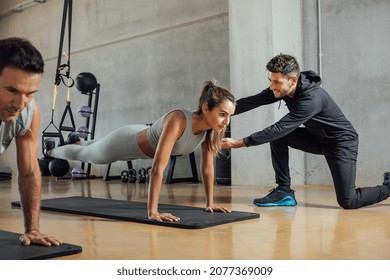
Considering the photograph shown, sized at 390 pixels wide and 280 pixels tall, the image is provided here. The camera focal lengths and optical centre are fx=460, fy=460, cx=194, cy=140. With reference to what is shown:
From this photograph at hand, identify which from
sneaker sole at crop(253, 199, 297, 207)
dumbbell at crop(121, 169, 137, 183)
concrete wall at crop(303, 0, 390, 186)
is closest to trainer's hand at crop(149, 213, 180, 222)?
sneaker sole at crop(253, 199, 297, 207)

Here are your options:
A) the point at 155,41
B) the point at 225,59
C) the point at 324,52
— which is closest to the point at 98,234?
the point at 324,52

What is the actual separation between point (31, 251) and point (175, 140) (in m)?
1.09

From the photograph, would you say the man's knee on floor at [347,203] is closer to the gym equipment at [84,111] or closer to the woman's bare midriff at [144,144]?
the woman's bare midriff at [144,144]

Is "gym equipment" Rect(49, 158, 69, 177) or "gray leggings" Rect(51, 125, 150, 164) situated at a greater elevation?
"gray leggings" Rect(51, 125, 150, 164)

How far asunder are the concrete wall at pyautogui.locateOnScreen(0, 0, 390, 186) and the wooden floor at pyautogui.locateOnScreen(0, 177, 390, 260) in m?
1.87

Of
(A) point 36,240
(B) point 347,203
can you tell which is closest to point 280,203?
(B) point 347,203

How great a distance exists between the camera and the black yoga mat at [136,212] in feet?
8.29

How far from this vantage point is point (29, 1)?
9.28m

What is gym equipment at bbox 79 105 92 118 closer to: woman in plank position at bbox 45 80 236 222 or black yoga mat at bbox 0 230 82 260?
woman in plank position at bbox 45 80 236 222

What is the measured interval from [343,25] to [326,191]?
Answer: 1.90 meters

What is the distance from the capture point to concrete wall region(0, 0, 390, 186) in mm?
4879

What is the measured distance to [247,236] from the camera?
2.24 metres

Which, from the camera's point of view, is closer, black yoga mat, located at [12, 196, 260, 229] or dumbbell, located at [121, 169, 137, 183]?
black yoga mat, located at [12, 196, 260, 229]
